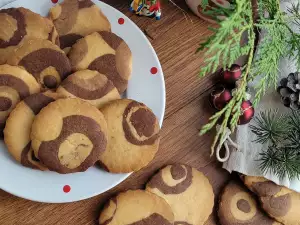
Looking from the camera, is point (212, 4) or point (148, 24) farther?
point (148, 24)

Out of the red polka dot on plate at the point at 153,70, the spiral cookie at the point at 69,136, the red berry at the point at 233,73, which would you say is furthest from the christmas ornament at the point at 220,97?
the spiral cookie at the point at 69,136

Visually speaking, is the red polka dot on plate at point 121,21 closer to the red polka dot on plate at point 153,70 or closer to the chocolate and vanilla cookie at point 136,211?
the red polka dot on plate at point 153,70

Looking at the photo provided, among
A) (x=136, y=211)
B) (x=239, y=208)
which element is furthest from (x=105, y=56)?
(x=239, y=208)

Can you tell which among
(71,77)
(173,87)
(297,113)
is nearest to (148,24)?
(173,87)

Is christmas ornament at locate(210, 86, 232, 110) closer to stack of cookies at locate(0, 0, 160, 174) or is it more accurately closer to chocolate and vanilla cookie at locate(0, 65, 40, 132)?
stack of cookies at locate(0, 0, 160, 174)

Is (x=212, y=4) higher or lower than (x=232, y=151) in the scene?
higher

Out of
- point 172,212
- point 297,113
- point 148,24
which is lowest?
point 172,212

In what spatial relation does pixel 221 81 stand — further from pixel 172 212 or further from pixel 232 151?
pixel 172 212
